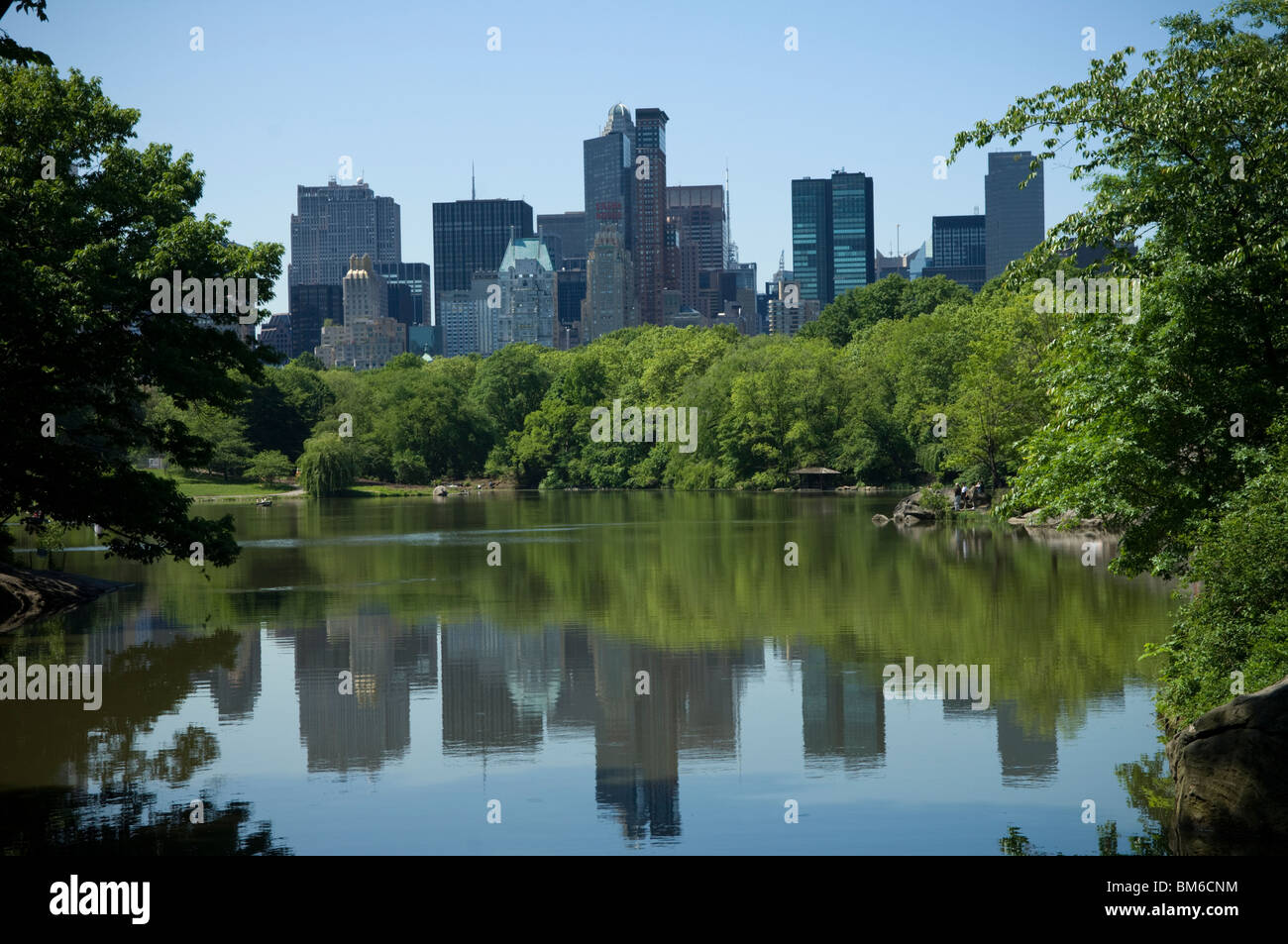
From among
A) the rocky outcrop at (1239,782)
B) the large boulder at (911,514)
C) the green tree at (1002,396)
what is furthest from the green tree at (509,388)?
the rocky outcrop at (1239,782)

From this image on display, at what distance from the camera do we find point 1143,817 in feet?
33.1

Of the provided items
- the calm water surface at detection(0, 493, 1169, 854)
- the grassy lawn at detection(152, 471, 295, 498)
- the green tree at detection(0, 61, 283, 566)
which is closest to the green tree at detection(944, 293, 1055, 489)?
the calm water surface at detection(0, 493, 1169, 854)

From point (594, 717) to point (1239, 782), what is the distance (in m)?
7.04

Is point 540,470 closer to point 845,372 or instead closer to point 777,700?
point 845,372

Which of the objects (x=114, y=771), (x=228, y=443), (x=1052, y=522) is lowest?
(x=114, y=771)

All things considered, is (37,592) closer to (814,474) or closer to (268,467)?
(814,474)

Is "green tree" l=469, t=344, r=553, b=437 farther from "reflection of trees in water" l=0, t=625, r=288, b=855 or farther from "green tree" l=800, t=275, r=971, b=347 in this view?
"reflection of trees in water" l=0, t=625, r=288, b=855

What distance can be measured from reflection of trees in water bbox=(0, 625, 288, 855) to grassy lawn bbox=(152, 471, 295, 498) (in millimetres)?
69814

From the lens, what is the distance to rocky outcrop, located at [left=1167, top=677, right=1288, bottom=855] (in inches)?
363

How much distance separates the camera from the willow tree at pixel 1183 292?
46.6ft

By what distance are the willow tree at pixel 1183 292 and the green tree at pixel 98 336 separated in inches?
432

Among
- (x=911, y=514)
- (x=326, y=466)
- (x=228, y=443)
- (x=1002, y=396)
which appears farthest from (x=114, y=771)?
(x=228, y=443)

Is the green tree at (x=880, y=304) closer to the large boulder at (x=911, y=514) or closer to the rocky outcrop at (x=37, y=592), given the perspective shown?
the large boulder at (x=911, y=514)
